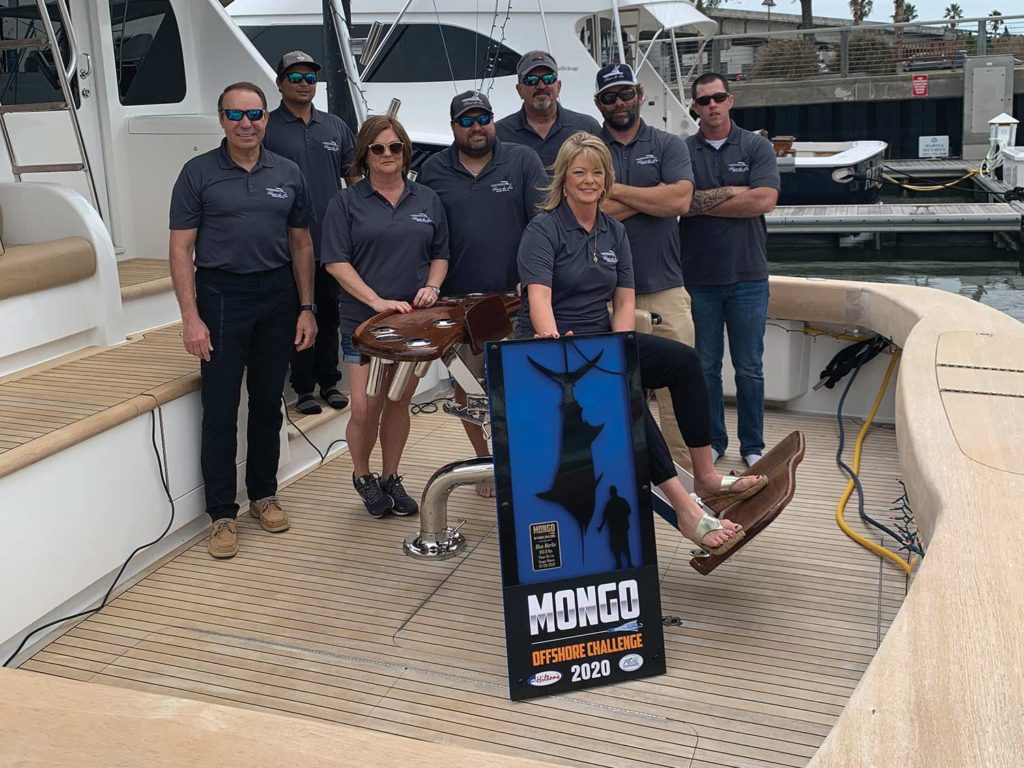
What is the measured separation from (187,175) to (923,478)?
2562 mm

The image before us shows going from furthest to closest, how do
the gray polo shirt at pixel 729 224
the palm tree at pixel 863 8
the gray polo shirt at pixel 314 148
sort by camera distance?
the palm tree at pixel 863 8, the gray polo shirt at pixel 314 148, the gray polo shirt at pixel 729 224

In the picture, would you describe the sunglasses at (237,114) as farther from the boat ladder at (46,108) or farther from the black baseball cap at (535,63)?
the boat ladder at (46,108)

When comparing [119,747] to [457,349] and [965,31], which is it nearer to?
[457,349]

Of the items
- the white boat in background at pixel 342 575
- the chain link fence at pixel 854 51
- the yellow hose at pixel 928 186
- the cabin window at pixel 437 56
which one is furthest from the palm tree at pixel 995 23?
the white boat in background at pixel 342 575

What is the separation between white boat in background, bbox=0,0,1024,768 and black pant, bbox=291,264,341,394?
22cm

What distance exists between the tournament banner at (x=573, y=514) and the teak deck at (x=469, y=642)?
0.36 ft

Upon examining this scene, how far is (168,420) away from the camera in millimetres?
4012

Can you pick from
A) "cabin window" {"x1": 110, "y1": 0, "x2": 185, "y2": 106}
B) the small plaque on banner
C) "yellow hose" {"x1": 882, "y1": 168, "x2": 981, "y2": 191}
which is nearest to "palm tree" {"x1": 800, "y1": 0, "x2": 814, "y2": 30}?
the small plaque on banner

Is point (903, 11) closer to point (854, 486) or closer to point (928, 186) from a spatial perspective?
point (928, 186)

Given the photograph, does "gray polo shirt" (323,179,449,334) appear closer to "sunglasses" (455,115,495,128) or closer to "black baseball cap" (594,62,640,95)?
"sunglasses" (455,115,495,128)

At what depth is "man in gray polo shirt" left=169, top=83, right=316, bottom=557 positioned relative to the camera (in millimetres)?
3805

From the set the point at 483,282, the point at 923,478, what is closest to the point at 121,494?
the point at 483,282

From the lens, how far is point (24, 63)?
5.34 m

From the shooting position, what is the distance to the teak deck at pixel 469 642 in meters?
2.85
